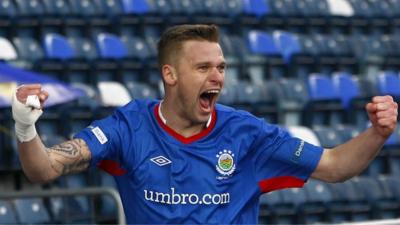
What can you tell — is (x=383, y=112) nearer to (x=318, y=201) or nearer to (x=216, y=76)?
(x=216, y=76)

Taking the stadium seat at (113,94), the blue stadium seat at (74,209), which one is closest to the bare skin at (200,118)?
the blue stadium seat at (74,209)

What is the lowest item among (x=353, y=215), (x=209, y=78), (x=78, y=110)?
(x=353, y=215)

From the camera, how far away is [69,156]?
15.0 feet

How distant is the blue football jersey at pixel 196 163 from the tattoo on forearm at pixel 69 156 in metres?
0.03

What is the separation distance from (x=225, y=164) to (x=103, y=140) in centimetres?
49

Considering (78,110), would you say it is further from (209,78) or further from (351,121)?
(209,78)

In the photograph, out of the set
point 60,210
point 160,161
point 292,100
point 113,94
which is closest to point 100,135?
point 160,161

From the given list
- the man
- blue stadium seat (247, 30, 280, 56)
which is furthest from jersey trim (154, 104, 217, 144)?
blue stadium seat (247, 30, 280, 56)

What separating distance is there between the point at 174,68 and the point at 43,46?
8308mm

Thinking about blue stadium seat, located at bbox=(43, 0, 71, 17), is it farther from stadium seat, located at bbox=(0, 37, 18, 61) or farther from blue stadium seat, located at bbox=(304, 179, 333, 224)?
blue stadium seat, located at bbox=(304, 179, 333, 224)

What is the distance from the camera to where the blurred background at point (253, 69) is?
1120cm

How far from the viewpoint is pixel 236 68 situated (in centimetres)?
1387

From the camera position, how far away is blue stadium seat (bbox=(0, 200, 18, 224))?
8594mm

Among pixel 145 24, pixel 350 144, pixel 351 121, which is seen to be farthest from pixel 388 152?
pixel 350 144
